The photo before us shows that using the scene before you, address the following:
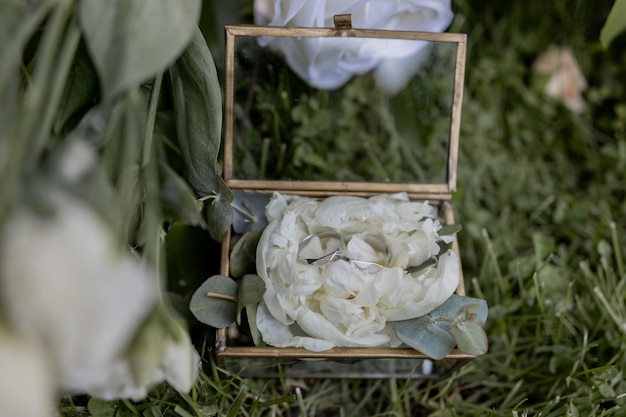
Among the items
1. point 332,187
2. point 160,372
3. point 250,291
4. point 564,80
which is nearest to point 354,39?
point 332,187

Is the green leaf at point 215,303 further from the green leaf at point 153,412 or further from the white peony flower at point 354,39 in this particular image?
the white peony flower at point 354,39

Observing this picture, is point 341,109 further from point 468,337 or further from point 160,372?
point 160,372

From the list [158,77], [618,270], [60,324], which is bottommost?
[618,270]

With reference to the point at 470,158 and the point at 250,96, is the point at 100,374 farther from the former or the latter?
the point at 470,158

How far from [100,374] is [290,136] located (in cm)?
48

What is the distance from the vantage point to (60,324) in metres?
0.33

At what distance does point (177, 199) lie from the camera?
483 mm

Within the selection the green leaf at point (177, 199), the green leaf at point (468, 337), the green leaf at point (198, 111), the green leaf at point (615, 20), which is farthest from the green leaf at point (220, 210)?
the green leaf at point (615, 20)

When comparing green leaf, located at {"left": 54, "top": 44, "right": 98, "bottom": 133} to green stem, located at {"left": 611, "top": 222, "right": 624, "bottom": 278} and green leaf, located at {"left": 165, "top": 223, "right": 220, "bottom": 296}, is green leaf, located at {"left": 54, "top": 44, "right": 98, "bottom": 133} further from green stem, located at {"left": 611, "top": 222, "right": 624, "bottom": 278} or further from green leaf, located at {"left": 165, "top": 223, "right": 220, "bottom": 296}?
green stem, located at {"left": 611, "top": 222, "right": 624, "bottom": 278}

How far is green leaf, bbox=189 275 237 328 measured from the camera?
58 cm

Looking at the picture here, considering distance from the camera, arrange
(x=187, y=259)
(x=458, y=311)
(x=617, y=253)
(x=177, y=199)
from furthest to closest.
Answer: (x=617, y=253)
(x=187, y=259)
(x=458, y=311)
(x=177, y=199)

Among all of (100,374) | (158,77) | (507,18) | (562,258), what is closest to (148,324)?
(100,374)

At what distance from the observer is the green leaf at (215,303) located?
0.58 m

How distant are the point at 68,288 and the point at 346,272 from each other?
268 mm
